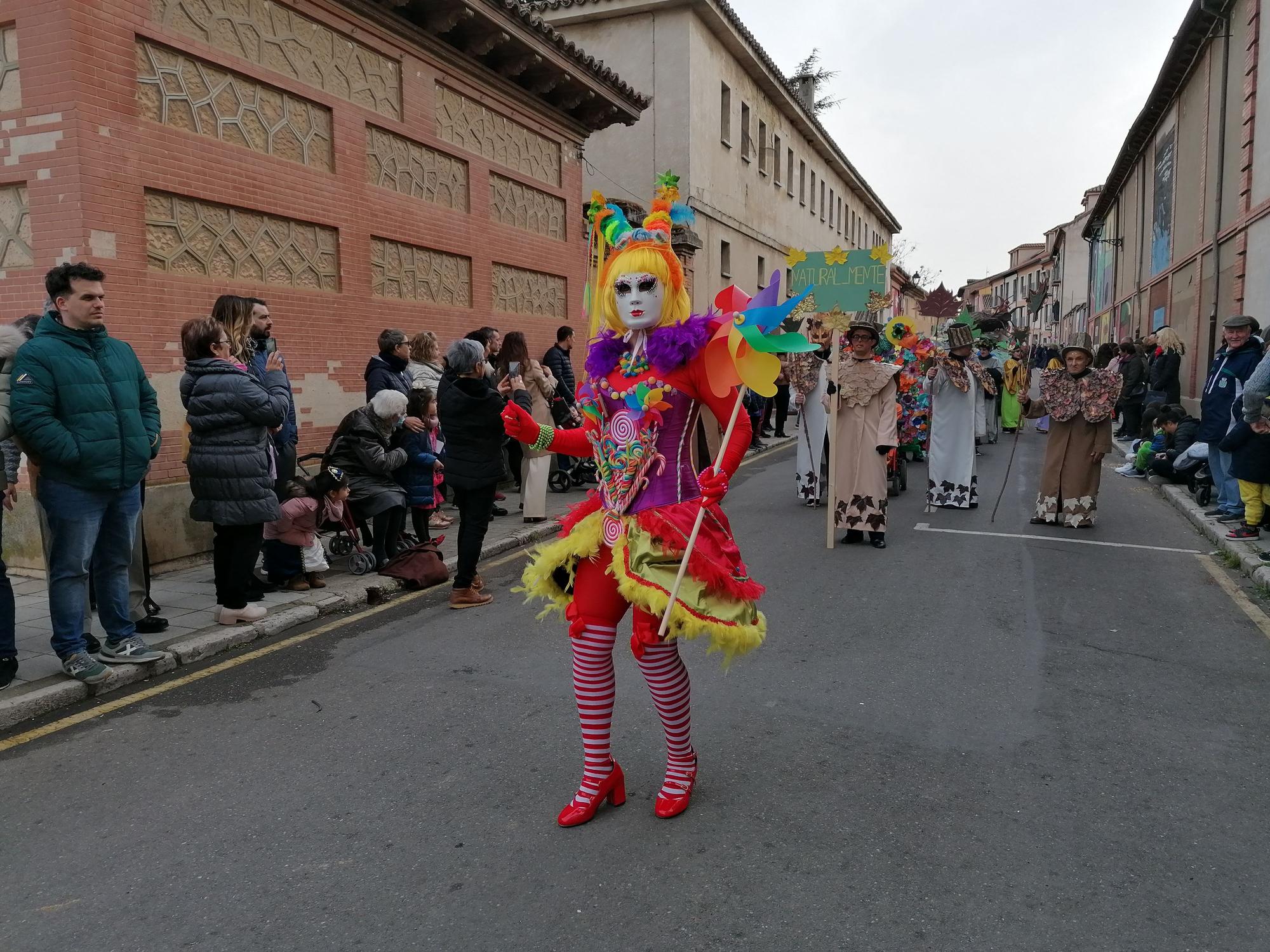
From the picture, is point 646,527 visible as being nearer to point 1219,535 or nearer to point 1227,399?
point 1219,535

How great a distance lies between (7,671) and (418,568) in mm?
2799

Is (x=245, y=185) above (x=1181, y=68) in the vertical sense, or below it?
below

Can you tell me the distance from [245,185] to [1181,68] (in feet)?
69.1

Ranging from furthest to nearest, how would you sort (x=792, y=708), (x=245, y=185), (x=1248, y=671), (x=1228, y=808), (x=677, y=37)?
(x=677, y=37) → (x=245, y=185) → (x=1248, y=671) → (x=792, y=708) → (x=1228, y=808)

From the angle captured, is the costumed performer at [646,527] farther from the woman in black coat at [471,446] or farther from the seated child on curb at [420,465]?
the seated child on curb at [420,465]

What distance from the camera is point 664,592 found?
3.05 meters

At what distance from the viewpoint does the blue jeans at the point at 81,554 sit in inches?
183

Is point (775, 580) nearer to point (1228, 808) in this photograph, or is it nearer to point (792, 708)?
point (792, 708)

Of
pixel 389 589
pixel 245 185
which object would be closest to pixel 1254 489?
pixel 389 589

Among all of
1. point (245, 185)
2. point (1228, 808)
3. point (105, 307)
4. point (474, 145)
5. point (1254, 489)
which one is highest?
point (474, 145)

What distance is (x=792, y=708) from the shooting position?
4.31 metres

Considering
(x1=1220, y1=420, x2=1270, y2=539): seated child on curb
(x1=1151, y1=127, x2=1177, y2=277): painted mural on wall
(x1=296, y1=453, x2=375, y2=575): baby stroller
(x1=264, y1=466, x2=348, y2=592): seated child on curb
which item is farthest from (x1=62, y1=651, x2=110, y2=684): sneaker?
(x1=1151, y1=127, x2=1177, y2=277): painted mural on wall

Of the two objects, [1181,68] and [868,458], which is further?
[1181,68]

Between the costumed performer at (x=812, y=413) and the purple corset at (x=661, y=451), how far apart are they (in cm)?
659
